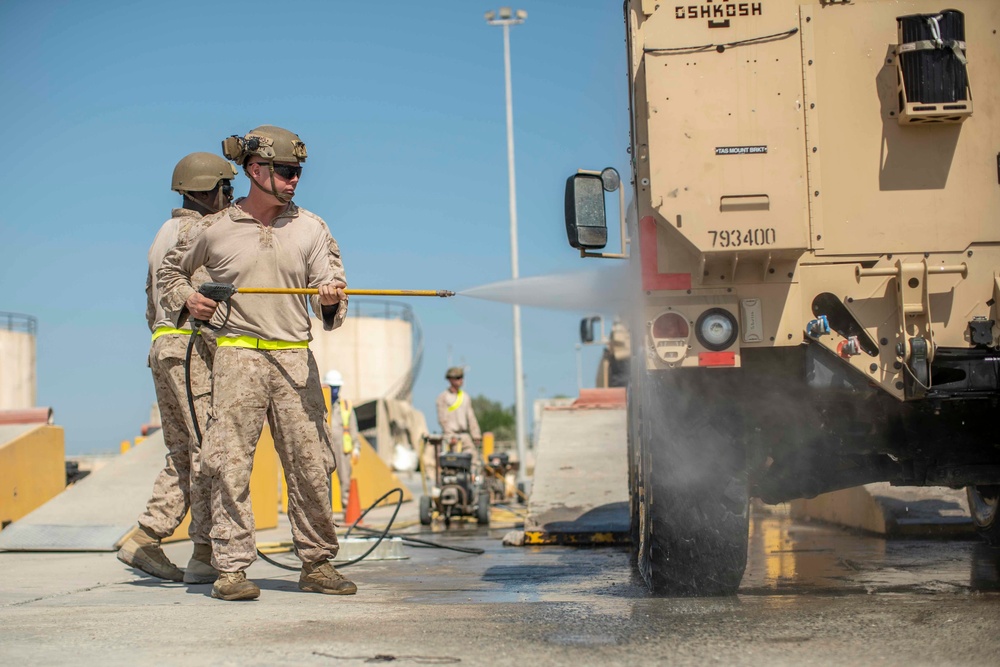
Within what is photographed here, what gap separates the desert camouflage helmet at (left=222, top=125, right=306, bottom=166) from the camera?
5836 mm

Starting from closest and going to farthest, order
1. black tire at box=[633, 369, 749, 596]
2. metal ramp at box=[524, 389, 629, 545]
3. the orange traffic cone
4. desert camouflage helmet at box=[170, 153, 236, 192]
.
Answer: black tire at box=[633, 369, 749, 596]
desert camouflage helmet at box=[170, 153, 236, 192]
metal ramp at box=[524, 389, 629, 545]
the orange traffic cone

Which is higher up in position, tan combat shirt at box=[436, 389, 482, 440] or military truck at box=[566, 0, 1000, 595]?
military truck at box=[566, 0, 1000, 595]

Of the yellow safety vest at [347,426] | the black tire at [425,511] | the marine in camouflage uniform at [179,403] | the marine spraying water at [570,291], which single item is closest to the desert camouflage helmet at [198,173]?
the marine in camouflage uniform at [179,403]

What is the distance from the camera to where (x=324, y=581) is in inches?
236

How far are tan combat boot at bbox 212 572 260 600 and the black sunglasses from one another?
6.71ft

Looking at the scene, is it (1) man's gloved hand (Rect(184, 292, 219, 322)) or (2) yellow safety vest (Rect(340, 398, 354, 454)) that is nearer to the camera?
(1) man's gloved hand (Rect(184, 292, 219, 322))

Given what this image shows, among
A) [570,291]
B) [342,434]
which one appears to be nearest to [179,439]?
[570,291]

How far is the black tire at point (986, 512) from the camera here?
294 inches

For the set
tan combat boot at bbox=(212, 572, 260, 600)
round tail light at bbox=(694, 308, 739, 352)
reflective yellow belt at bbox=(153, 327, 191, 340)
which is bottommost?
tan combat boot at bbox=(212, 572, 260, 600)

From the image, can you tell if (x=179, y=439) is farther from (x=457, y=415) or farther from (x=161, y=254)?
(x=457, y=415)

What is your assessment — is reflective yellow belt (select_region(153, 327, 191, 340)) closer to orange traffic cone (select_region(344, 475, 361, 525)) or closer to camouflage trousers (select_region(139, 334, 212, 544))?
camouflage trousers (select_region(139, 334, 212, 544))

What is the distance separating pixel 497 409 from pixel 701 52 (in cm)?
11161

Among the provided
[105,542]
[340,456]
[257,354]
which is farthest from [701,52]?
[340,456]

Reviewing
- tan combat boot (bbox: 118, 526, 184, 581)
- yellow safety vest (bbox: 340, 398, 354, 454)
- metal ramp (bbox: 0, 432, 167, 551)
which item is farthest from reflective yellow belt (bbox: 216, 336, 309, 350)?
yellow safety vest (bbox: 340, 398, 354, 454)
